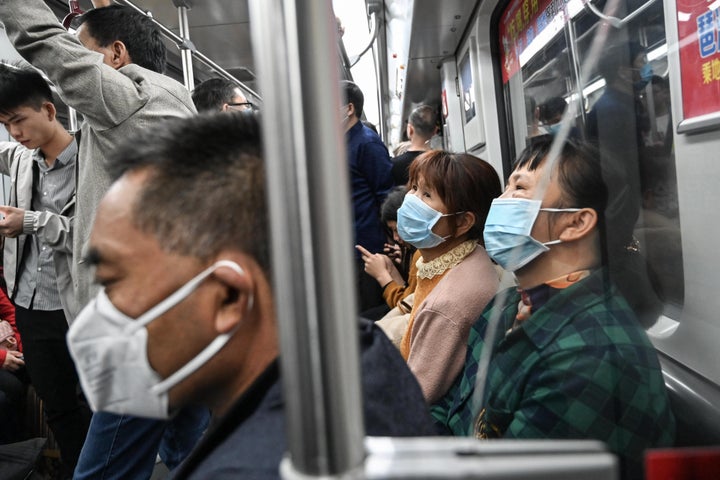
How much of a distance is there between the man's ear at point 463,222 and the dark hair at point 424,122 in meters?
2.10

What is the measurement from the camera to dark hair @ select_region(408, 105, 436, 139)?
12.7 feet

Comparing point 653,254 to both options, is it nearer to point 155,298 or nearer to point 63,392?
point 155,298

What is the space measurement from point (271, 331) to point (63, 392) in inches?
64.6

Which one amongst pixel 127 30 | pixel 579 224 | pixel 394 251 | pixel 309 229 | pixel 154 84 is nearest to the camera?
pixel 309 229

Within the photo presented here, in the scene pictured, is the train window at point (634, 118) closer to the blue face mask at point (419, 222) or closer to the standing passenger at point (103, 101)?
the blue face mask at point (419, 222)

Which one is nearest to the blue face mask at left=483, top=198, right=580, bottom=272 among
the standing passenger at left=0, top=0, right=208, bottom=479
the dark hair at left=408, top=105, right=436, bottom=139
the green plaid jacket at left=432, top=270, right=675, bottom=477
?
the green plaid jacket at left=432, top=270, right=675, bottom=477

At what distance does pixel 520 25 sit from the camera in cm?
271

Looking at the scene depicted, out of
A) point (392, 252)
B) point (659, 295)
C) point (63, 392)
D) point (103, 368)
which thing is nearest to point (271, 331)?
point (103, 368)

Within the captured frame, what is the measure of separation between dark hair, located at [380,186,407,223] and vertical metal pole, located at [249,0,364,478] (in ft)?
7.45

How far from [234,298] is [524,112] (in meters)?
2.50

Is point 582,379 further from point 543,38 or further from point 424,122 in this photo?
point 424,122

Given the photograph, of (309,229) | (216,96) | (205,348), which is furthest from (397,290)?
(309,229)

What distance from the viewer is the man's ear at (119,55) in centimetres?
181

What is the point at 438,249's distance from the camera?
76.9 inches
